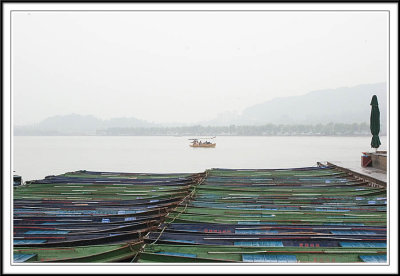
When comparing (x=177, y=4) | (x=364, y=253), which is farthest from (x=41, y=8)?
(x=364, y=253)

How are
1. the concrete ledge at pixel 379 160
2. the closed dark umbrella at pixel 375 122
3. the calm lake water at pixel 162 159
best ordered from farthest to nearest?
1. the calm lake water at pixel 162 159
2. the closed dark umbrella at pixel 375 122
3. the concrete ledge at pixel 379 160

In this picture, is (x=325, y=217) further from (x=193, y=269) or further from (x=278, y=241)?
(x=193, y=269)

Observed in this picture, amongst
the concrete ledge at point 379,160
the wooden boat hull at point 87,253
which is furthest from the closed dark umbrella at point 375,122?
the wooden boat hull at point 87,253

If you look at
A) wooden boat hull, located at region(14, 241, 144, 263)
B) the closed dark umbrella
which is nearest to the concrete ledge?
the closed dark umbrella

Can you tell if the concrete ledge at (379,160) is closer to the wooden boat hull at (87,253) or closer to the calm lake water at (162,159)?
the calm lake water at (162,159)

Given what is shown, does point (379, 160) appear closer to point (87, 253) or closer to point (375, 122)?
point (375, 122)

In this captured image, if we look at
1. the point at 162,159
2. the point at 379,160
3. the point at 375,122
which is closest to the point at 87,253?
the point at 379,160

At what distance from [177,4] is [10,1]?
1690mm

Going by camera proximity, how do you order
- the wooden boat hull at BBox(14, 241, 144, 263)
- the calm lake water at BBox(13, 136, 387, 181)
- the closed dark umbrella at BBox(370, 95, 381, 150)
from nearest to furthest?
the wooden boat hull at BBox(14, 241, 144, 263), the closed dark umbrella at BBox(370, 95, 381, 150), the calm lake water at BBox(13, 136, 387, 181)

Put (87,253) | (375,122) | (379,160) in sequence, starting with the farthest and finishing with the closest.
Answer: (375,122) → (379,160) → (87,253)

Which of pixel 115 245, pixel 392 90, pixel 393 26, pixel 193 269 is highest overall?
pixel 393 26

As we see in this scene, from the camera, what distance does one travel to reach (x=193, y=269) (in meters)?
2.87

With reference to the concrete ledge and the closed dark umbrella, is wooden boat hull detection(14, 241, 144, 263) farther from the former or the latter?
the closed dark umbrella

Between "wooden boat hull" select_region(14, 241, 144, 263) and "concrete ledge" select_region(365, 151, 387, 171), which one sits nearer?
"wooden boat hull" select_region(14, 241, 144, 263)
